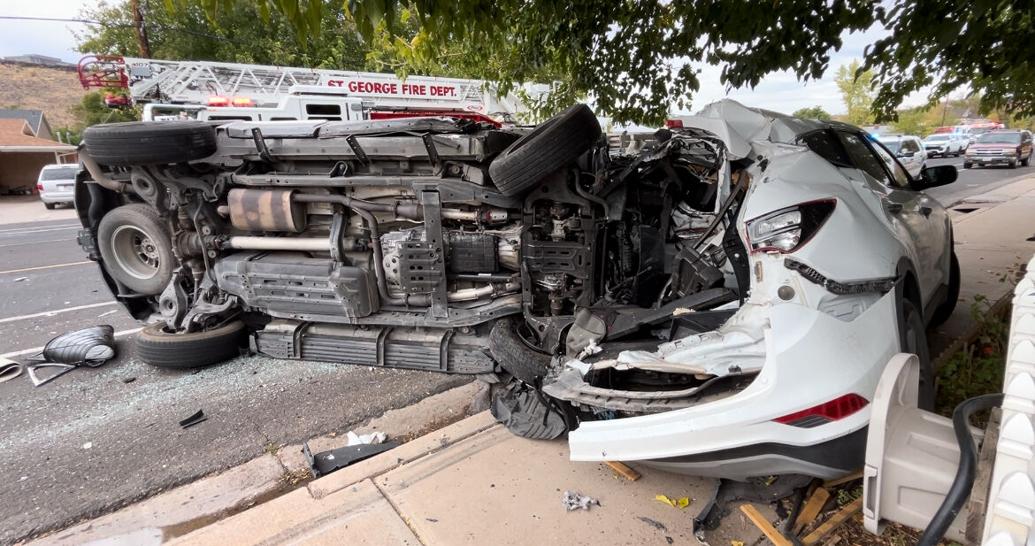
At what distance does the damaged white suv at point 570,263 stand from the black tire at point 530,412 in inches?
0.6

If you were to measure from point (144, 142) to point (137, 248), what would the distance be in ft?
4.22

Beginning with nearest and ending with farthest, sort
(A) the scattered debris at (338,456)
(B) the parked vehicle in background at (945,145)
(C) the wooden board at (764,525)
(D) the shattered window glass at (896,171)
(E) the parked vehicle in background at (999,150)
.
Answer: (C) the wooden board at (764,525) < (A) the scattered debris at (338,456) < (D) the shattered window glass at (896,171) < (E) the parked vehicle in background at (999,150) < (B) the parked vehicle in background at (945,145)

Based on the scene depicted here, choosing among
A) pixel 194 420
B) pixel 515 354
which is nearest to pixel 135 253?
pixel 194 420

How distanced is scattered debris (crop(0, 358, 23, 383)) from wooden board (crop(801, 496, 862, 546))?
546 cm

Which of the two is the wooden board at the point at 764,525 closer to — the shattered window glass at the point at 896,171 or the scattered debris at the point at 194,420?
the shattered window glass at the point at 896,171

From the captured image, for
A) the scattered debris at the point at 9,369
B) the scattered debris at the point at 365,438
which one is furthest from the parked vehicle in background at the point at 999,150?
the scattered debris at the point at 9,369

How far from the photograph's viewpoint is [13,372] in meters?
4.21

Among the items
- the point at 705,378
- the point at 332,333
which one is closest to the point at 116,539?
the point at 332,333

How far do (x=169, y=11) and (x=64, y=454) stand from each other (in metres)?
2.65

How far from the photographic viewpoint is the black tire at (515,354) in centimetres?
322

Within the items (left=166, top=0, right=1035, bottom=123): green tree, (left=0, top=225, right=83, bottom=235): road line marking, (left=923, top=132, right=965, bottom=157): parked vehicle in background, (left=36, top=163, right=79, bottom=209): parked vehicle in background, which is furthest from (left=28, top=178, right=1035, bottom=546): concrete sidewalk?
(left=923, top=132, right=965, bottom=157): parked vehicle in background

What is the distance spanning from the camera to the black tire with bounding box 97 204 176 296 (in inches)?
170

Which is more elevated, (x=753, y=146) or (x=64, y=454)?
(x=753, y=146)

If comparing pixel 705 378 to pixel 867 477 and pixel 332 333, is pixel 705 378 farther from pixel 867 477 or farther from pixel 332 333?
pixel 332 333
